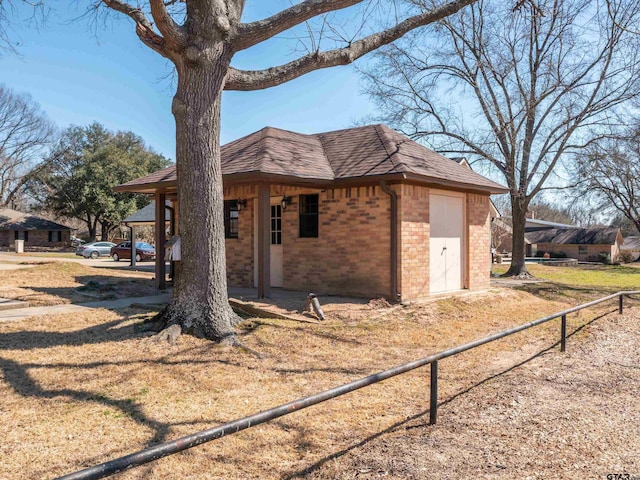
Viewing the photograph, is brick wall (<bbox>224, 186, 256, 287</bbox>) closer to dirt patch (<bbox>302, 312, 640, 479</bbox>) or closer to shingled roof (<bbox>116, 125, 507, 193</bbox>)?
shingled roof (<bbox>116, 125, 507, 193</bbox>)

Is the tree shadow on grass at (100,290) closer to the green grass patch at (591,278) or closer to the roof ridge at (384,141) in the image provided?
the roof ridge at (384,141)

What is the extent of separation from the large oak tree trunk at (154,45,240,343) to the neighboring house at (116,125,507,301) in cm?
256

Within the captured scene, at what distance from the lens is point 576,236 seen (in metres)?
51.5

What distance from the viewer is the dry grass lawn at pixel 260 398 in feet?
11.4

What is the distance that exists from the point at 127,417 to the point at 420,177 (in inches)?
305

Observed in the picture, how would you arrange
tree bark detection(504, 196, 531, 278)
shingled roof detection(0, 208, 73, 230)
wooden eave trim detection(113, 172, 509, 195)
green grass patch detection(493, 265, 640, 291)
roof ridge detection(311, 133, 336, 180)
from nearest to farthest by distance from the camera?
wooden eave trim detection(113, 172, 509, 195) → roof ridge detection(311, 133, 336, 180) → green grass patch detection(493, 265, 640, 291) → tree bark detection(504, 196, 531, 278) → shingled roof detection(0, 208, 73, 230)

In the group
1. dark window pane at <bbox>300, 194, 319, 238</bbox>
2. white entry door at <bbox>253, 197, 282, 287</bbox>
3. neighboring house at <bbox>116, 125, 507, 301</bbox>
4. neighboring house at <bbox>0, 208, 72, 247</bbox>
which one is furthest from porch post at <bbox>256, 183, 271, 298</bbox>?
neighboring house at <bbox>0, 208, 72, 247</bbox>

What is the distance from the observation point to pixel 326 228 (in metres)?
11.4

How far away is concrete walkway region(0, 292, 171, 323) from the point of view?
8633 mm

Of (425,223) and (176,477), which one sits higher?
(425,223)

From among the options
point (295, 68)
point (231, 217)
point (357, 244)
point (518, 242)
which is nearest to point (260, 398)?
point (295, 68)

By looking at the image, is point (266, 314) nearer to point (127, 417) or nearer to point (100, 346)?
point (100, 346)

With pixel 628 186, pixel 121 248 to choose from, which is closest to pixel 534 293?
pixel 121 248

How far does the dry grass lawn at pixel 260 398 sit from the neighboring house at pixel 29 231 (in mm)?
46993
